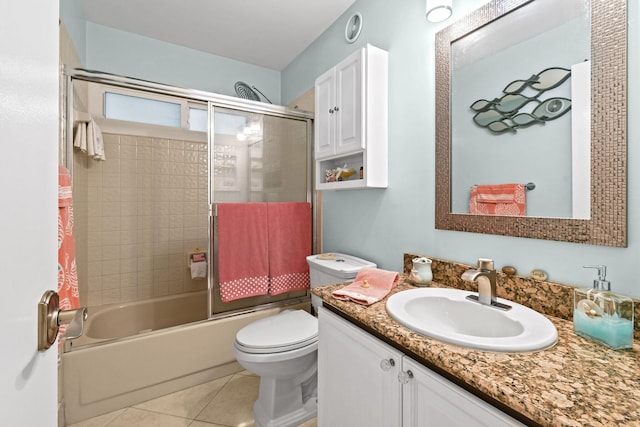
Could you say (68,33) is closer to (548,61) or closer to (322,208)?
(322,208)

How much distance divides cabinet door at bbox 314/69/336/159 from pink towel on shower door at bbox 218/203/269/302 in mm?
618

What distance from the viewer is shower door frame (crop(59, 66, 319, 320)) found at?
1.59 m

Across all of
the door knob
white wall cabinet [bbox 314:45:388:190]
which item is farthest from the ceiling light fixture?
the door knob

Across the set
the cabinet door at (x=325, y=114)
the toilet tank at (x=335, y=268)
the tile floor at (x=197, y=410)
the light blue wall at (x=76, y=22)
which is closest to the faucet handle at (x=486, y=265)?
the toilet tank at (x=335, y=268)

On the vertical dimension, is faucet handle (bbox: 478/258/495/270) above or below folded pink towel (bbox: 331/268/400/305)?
above

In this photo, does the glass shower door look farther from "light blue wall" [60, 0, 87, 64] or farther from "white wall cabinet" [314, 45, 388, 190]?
"light blue wall" [60, 0, 87, 64]

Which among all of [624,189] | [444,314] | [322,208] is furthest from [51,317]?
[322,208]

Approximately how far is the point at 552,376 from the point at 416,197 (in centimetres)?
97

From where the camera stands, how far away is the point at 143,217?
232cm

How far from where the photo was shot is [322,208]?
7.52 ft

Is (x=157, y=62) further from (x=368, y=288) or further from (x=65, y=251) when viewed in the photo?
(x=368, y=288)

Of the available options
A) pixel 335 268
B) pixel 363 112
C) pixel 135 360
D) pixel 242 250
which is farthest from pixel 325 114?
pixel 135 360

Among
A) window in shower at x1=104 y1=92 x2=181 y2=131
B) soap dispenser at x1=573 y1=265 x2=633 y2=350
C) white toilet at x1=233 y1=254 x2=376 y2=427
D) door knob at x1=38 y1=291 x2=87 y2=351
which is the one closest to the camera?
door knob at x1=38 y1=291 x2=87 y2=351

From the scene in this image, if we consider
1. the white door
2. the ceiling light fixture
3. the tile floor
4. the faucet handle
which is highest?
the ceiling light fixture
